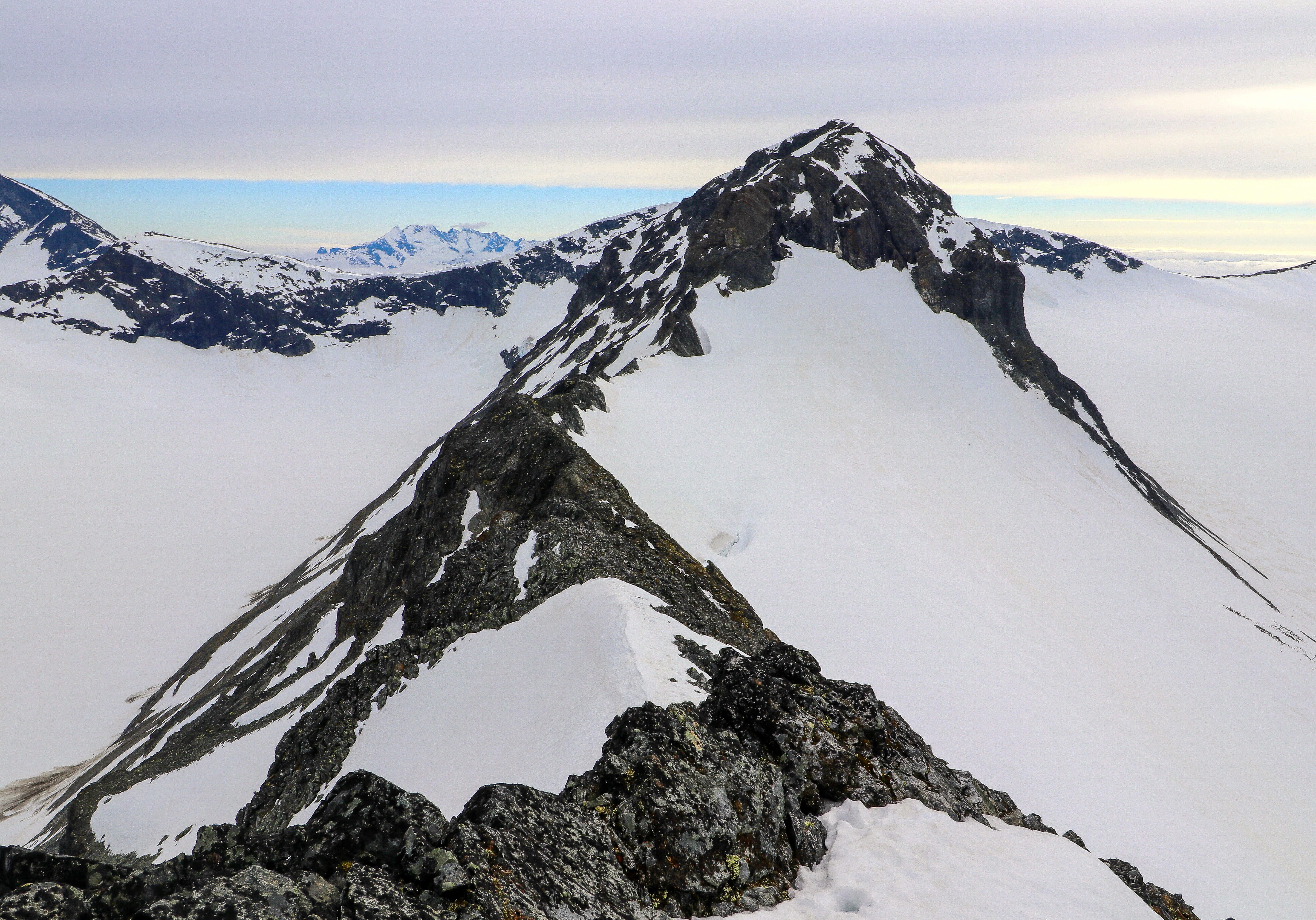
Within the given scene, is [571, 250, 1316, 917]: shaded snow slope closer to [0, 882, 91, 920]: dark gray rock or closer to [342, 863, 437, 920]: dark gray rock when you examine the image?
[342, 863, 437, 920]: dark gray rock

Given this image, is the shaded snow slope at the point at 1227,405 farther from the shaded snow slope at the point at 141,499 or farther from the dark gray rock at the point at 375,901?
the shaded snow slope at the point at 141,499

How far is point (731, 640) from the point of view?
1873 centimetres

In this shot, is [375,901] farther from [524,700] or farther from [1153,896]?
[1153,896]

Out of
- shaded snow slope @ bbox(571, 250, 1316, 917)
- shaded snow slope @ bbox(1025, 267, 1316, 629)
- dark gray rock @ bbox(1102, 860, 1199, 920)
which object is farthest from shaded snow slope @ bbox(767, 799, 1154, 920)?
shaded snow slope @ bbox(1025, 267, 1316, 629)

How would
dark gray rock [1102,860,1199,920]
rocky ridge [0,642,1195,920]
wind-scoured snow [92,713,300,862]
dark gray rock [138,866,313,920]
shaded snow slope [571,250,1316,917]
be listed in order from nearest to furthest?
dark gray rock [138,866,313,920], rocky ridge [0,642,1195,920], dark gray rock [1102,860,1199,920], wind-scoured snow [92,713,300,862], shaded snow slope [571,250,1316,917]

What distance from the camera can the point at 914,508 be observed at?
147 ft

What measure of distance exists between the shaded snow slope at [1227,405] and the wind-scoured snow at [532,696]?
6064cm

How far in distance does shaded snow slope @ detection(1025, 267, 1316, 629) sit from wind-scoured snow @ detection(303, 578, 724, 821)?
199ft

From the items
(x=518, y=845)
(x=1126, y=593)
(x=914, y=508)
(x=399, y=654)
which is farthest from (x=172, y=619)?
(x=1126, y=593)

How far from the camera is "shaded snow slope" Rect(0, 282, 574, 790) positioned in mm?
59625

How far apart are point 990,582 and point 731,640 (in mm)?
25180

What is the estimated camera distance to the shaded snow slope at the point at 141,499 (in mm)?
59625

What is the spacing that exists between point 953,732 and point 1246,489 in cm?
10363

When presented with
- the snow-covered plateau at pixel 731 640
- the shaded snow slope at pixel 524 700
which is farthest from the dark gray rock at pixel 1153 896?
the shaded snow slope at pixel 524 700
